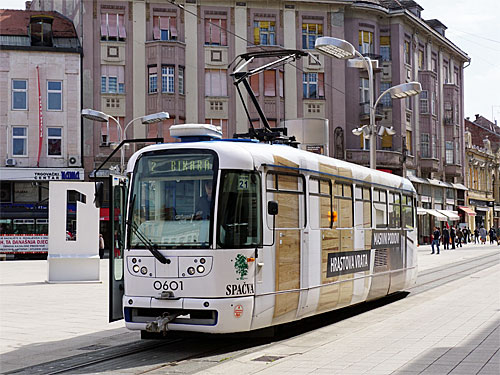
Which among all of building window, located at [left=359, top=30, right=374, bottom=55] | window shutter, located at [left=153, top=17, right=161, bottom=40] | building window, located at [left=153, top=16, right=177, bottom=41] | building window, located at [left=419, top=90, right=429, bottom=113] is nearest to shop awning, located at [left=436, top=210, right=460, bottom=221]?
building window, located at [left=419, top=90, right=429, bottom=113]

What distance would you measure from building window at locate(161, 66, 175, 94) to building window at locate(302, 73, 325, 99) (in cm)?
863

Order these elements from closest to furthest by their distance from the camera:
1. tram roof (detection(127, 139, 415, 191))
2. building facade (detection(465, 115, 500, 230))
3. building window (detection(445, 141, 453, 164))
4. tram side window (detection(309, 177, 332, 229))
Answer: tram roof (detection(127, 139, 415, 191)), tram side window (detection(309, 177, 332, 229)), building window (detection(445, 141, 453, 164)), building facade (detection(465, 115, 500, 230))

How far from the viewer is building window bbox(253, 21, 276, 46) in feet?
158

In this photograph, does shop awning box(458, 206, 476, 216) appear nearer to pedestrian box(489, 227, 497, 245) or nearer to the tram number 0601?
pedestrian box(489, 227, 497, 245)

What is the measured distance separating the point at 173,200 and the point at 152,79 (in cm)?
3640

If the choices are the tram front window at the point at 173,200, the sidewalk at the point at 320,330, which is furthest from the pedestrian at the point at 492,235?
the tram front window at the point at 173,200

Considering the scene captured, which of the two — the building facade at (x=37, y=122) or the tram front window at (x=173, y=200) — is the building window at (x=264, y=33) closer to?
the building facade at (x=37, y=122)

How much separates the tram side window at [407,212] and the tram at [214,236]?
6.58 m

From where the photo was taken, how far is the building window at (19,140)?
148 ft

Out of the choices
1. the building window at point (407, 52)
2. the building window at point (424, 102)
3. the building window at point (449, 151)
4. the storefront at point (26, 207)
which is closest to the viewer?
the storefront at point (26, 207)

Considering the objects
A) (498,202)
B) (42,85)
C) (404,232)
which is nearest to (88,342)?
(404,232)

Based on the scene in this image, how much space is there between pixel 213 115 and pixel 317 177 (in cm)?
3508

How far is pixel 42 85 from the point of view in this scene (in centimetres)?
4572

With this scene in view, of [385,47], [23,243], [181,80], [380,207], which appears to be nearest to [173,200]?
[380,207]
